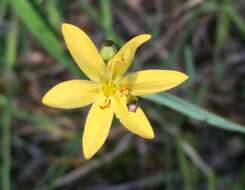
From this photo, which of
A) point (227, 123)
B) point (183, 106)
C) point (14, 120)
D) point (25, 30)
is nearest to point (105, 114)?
point (183, 106)

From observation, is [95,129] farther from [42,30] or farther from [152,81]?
[42,30]

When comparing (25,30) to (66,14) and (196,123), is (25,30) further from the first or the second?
(196,123)

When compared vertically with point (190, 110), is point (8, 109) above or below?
above

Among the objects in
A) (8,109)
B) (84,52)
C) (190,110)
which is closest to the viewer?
(84,52)

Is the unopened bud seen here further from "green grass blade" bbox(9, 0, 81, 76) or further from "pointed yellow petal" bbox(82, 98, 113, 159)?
"green grass blade" bbox(9, 0, 81, 76)

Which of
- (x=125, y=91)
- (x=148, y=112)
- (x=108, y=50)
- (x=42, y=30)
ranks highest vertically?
(x=42, y=30)

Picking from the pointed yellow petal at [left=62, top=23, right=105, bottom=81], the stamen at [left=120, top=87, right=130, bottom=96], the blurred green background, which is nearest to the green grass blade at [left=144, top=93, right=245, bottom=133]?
the stamen at [left=120, top=87, right=130, bottom=96]

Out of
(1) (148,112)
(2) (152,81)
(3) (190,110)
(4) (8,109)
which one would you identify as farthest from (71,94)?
(1) (148,112)

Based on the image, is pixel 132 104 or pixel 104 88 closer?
pixel 132 104
